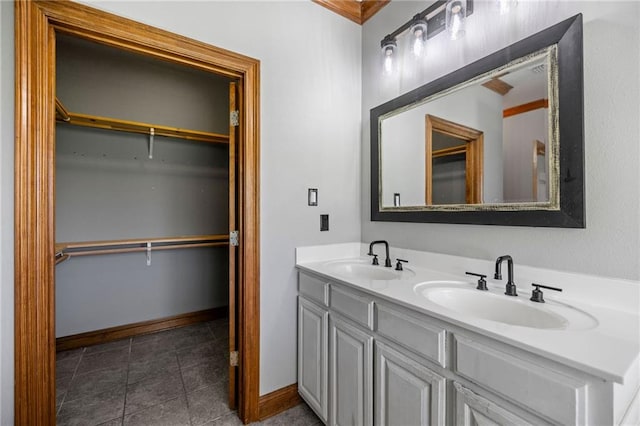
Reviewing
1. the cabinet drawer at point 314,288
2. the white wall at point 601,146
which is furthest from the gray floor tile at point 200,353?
the white wall at point 601,146

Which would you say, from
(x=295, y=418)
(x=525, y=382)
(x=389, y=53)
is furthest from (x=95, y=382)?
(x=389, y=53)

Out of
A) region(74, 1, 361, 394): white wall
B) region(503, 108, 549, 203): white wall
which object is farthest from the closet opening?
region(503, 108, 549, 203): white wall

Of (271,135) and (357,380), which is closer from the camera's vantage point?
(357,380)

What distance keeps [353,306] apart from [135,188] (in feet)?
8.24

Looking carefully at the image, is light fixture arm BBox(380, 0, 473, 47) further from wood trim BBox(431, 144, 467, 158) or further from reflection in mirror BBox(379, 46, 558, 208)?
wood trim BBox(431, 144, 467, 158)

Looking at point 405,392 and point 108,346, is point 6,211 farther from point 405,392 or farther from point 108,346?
point 108,346

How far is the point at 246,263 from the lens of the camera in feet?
5.30

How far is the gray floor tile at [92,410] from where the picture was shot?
160 centimetres

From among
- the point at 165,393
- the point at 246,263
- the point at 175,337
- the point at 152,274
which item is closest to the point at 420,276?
the point at 246,263

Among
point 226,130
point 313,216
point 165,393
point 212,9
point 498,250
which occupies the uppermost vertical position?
point 212,9

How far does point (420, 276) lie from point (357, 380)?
596mm

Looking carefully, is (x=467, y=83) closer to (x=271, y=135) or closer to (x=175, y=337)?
(x=271, y=135)

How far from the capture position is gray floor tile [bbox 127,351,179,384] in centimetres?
203

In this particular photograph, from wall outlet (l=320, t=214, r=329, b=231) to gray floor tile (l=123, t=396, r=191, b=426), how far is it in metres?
1.40
